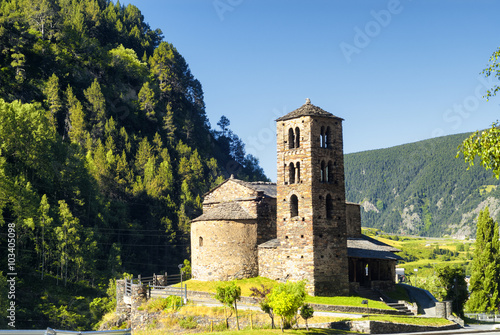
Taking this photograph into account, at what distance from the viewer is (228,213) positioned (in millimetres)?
Result: 47781

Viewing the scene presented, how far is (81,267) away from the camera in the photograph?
6969cm

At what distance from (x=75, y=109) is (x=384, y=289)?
66.6 metres

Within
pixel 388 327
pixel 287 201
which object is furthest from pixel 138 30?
pixel 388 327

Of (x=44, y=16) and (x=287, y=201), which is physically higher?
(x=44, y=16)

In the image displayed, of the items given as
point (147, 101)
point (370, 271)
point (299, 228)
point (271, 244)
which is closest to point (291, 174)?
point (299, 228)

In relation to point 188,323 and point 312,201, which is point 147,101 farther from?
point 188,323

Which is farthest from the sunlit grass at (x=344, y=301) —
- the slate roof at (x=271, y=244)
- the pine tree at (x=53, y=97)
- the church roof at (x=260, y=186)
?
the pine tree at (x=53, y=97)

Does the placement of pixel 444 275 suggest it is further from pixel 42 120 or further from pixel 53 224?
pixel 42 120

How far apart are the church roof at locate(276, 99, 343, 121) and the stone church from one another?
8 cm

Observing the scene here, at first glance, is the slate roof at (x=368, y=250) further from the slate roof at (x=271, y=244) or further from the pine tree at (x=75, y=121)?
the pine tree at (x=75, y=121)

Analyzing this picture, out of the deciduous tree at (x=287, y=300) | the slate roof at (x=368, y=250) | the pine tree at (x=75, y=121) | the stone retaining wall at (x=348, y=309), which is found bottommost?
the stone retaining wall at (x=348, y=309)

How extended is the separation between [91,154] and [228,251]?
2135 inches

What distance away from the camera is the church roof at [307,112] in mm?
44156

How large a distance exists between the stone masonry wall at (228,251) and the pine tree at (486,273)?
981 inches
